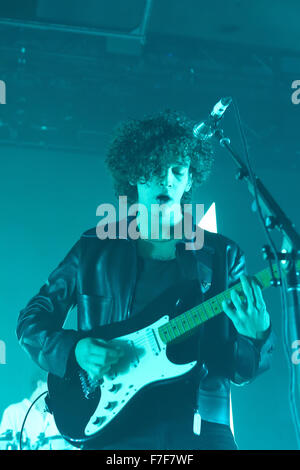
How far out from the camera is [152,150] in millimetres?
2750

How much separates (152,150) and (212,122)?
0.62 m

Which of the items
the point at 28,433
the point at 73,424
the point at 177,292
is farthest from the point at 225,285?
the point at 28,433

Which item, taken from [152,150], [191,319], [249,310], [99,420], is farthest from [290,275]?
[152,150]

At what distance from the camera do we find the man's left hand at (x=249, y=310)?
1.97 m

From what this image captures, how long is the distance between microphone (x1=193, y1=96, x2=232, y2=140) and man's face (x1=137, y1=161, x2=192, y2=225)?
1.10 ft

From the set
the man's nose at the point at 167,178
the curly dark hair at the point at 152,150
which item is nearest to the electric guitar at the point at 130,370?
the man's nose at the point at 167,178

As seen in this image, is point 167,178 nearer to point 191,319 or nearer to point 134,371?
point 191,319

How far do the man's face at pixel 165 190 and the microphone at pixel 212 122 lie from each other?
1.10 ft

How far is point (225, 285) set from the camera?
7.50 feet

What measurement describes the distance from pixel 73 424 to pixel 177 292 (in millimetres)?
658

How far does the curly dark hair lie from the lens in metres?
2.68

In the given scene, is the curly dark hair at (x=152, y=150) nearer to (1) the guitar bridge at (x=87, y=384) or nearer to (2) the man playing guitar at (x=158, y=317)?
(2) the man playing guitar at (x=158, y=317)

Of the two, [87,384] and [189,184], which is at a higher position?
[189,184]

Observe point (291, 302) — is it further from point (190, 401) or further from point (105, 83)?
point (105, 83)
